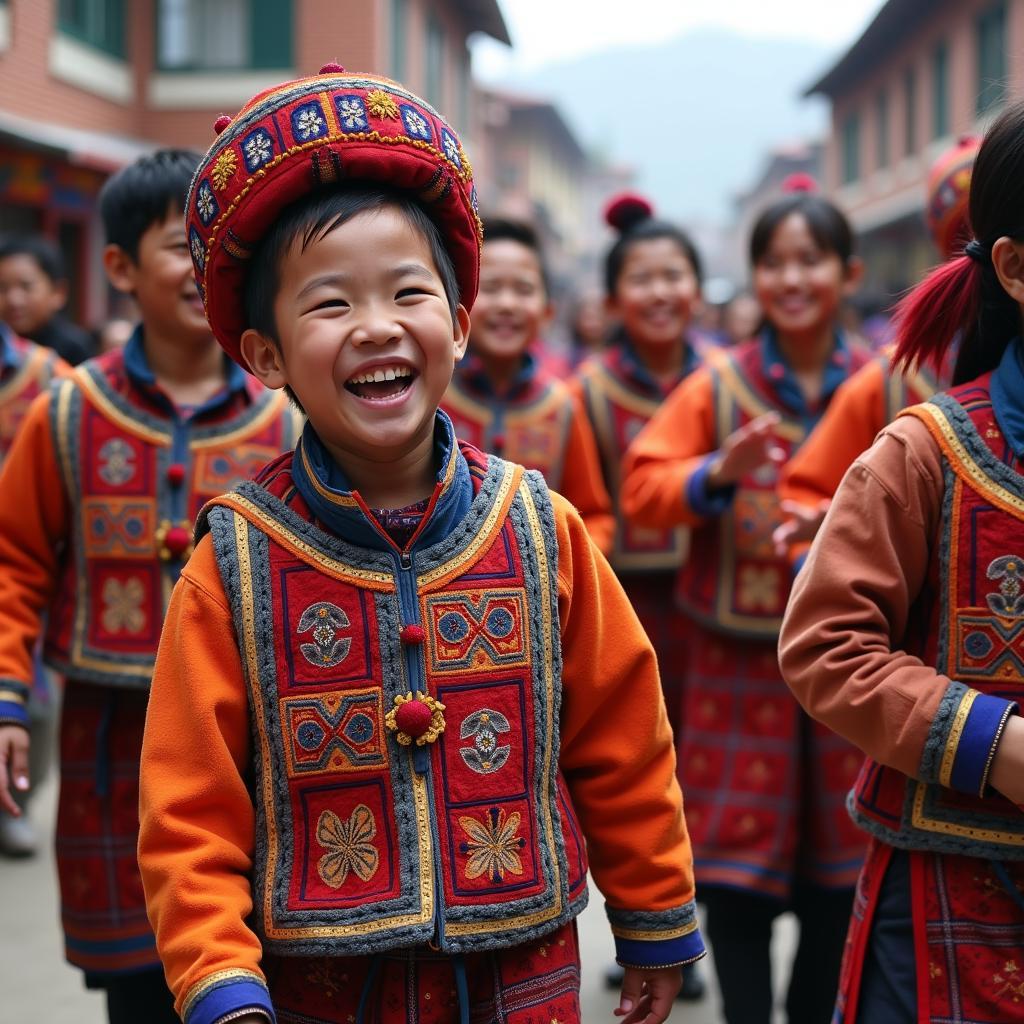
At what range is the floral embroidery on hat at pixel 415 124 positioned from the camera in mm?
1882

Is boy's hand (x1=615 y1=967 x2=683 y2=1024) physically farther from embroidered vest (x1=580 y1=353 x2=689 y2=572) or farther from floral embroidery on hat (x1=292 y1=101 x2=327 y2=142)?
embroidered vest (x1=580 y1=353 x2=689 y2=572)

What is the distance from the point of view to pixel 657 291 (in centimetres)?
467

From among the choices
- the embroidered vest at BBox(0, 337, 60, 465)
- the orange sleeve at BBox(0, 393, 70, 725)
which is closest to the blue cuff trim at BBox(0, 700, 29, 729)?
the orange sleeve at BBox(0, 393, 70, 725)

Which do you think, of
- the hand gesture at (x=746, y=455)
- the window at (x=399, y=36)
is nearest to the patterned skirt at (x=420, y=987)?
the hand gesture at (x=746, y=455)

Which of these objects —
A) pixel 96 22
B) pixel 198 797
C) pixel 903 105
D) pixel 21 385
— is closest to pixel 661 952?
pixel 198 797

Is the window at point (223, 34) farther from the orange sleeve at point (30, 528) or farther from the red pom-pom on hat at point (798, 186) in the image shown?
the orange sleeve at point (30, 528)

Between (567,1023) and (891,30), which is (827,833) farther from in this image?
(891,30)

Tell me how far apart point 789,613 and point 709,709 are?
168 centimetres

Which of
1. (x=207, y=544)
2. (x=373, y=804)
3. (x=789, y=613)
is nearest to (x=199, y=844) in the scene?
(x=373, y=804)

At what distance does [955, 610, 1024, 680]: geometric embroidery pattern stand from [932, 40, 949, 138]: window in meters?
21.2

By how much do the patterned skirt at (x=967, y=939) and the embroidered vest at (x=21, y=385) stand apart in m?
4.17

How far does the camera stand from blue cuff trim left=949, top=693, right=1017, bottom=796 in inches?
72.4

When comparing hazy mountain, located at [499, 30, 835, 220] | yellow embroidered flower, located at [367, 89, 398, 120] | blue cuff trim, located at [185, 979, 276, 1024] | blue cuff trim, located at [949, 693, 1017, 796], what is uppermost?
hazy mountain, located at [499, 30, 835, 220]

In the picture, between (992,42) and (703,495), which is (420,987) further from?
(992,42)
